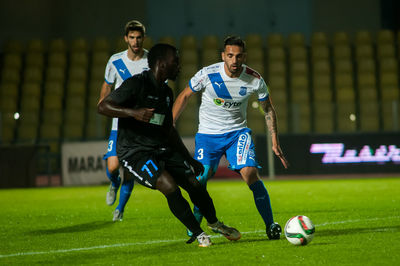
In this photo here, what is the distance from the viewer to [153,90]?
→ 5.61 meters

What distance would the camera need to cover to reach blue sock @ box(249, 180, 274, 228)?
633 cm

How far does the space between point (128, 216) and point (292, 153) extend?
9126 millimetres

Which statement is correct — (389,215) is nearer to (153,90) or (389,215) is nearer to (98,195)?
(153,90)

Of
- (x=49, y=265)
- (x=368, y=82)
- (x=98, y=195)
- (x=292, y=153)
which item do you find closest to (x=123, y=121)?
(x=49, y=265)

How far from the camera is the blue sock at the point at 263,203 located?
6328 mm

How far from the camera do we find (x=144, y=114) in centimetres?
523

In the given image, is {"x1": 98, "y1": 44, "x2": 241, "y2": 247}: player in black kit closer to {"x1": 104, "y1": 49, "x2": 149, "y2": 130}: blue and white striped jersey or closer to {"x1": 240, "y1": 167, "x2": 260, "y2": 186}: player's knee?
{"x1": 240, "y1": 167, "x2": 260, "y2": 186}: player's knee

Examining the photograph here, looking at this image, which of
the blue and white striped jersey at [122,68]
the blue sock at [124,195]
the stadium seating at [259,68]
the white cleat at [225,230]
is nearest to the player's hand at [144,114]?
the white cleat at [225,230]

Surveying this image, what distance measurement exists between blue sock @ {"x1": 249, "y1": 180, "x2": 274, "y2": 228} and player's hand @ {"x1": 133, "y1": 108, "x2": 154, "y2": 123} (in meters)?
1.62

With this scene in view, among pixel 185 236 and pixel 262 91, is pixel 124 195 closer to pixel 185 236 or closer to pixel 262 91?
pixel 185 236

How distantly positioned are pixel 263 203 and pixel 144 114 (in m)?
1.73

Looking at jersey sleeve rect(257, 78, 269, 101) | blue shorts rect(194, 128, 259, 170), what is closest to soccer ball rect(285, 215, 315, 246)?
blue shorts rect(194, 128, 259, 170)

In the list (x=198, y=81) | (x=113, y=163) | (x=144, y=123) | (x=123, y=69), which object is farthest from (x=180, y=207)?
(x=123, y=69)

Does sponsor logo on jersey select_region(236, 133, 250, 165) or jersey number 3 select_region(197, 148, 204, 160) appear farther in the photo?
jersey number 3 select_region(197, 148, 204, 160)
